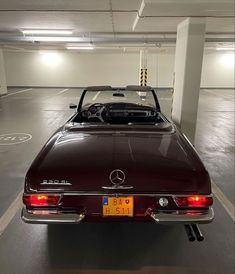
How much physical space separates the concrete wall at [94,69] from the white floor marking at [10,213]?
54.5 ft

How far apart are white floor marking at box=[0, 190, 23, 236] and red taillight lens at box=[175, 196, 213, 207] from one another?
1.73 m

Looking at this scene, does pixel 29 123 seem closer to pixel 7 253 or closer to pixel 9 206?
pixel 9 206

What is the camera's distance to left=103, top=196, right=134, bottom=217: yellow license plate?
5.97 ft

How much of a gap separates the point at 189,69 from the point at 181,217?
3.95 meters

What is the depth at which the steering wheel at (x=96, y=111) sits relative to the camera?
3.35 m

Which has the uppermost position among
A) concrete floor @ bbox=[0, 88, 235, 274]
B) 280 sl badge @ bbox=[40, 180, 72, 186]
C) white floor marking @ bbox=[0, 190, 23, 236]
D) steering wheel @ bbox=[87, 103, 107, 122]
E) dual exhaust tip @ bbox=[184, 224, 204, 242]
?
steering wheel @ bbox=[87, 103, 107, 122]

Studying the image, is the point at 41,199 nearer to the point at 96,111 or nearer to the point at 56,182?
the point at 56,182

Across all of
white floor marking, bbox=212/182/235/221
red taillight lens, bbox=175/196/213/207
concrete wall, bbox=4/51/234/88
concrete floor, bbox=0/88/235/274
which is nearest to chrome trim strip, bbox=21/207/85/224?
concrete floor, bbox=0/88/235/274

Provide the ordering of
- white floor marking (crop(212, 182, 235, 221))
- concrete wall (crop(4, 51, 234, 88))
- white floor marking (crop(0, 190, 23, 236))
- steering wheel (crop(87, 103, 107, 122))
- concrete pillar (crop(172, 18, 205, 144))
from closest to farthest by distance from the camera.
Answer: white floor marking (crop(0, 190, 23, 236)) → white floor marking (crop(212, 182, 235, 221)) → steering wheel (crop(87, 103, 107, 122)) → concrete pillar (crop(172, 18, 205, 144)) → concrete wall (crop(4, 51, 234, 88))

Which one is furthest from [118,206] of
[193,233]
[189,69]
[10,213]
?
[189,69]

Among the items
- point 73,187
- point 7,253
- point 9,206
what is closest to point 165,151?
point 73,187

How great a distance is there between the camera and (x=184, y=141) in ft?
7.86

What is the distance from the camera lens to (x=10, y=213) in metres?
2.82

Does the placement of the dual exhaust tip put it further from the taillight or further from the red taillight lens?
the taillight
